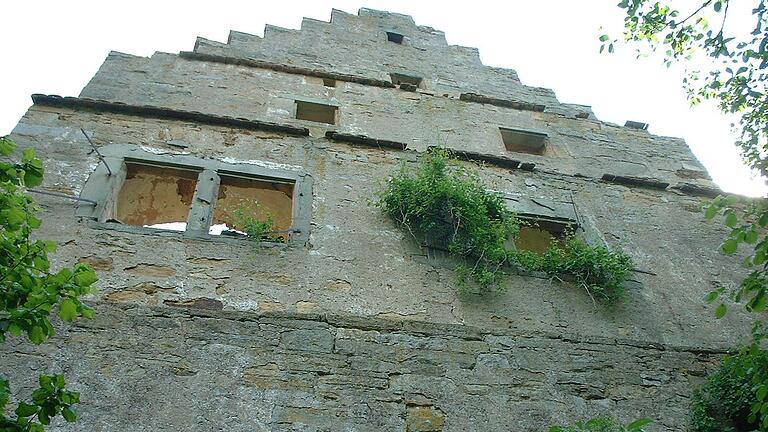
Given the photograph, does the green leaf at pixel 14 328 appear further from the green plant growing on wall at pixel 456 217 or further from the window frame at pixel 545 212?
the window frame at pixel 545 212

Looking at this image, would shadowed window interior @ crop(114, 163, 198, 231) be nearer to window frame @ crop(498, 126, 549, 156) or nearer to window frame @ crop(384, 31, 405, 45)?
window frame @ crop(498, 126, 549, 156)

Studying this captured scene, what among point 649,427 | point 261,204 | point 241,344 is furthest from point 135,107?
point 649,427

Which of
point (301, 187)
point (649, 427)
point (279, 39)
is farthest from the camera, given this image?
point (279, 39)

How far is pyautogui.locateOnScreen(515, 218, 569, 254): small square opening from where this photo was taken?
6.50 metres

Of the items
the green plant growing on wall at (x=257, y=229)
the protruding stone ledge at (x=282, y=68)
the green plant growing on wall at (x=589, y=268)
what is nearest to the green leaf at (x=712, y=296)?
the green plant growing on wall at (x=589, y=268)

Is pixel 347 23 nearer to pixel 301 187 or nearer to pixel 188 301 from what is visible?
pixel 301 187

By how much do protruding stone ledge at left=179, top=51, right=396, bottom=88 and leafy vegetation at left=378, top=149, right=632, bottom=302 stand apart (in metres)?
3.07

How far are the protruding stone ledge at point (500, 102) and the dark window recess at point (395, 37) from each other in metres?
2.51

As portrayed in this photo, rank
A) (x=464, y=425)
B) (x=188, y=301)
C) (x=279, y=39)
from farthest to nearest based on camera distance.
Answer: (x=279, y=39), (x=188, y=301), (x=464, y=425)

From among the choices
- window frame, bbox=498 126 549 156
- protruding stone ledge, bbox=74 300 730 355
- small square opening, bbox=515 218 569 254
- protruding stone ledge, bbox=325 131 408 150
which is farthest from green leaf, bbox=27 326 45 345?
window frame, bbox=498 126 549 156

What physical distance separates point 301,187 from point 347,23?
18.7ft

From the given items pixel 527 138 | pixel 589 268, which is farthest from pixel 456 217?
pixel 527 138

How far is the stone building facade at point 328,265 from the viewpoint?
3918 millimetres

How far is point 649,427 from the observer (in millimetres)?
4250
